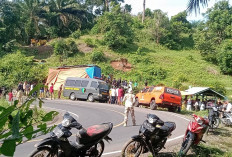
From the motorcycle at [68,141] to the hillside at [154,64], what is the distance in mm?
28661

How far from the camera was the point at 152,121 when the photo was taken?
218 inches

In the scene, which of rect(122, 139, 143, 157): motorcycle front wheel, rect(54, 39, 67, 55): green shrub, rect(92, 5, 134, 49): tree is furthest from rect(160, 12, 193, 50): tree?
rect(122, 139, 143, 157): motorcycle front wheel

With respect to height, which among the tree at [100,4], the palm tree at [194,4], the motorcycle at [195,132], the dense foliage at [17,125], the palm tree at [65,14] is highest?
the tree at [100,4]

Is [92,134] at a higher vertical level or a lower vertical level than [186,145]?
higher

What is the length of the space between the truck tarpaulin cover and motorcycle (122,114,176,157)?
22870mm

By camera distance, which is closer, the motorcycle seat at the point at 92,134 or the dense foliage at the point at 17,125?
the dense foliage at the point at 17,125

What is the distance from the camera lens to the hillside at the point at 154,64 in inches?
1433

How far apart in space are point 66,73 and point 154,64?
15684 mm

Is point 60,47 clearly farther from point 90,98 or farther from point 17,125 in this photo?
point 17,125

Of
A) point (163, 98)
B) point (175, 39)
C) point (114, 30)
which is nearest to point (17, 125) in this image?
point (163, 98)

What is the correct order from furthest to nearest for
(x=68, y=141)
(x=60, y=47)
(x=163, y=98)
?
(x=60, y=47), (x=163, y=98), (x=68, y=141)

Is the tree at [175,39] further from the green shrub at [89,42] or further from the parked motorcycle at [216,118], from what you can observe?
the parked motorcycle at [216,118]

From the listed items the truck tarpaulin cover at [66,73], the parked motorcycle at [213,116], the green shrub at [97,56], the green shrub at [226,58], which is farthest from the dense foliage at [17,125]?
the green shrub at [226,58]

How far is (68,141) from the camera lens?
15.4 ft
